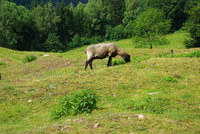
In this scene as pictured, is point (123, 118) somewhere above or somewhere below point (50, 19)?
below

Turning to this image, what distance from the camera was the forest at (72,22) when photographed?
3396 inches

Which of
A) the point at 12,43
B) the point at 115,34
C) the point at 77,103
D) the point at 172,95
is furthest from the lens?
the point at 115,34

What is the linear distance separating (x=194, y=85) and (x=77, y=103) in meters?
8.83

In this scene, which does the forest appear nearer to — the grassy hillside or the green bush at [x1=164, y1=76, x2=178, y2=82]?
the grassy hillside

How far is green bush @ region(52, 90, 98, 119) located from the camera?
11.9 meters

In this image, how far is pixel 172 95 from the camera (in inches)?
583

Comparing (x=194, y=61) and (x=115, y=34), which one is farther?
(x=115, y=34)

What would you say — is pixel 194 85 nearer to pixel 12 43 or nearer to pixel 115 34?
pixel 12 43

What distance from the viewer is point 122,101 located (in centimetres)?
1434

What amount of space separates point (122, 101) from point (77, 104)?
3.30 meters

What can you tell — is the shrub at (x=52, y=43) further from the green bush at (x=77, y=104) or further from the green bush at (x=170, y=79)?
the green bush at (x=77, y=104)

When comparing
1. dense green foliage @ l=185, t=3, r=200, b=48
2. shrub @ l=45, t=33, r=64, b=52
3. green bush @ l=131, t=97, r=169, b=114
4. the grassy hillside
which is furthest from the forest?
green bush @ l=131, t=97, r=169, b=114

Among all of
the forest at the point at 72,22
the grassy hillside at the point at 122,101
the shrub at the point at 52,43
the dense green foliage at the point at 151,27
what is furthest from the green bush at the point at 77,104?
the shrub at the point at 52,43

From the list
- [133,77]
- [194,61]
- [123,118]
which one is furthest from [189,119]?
[194,61]
